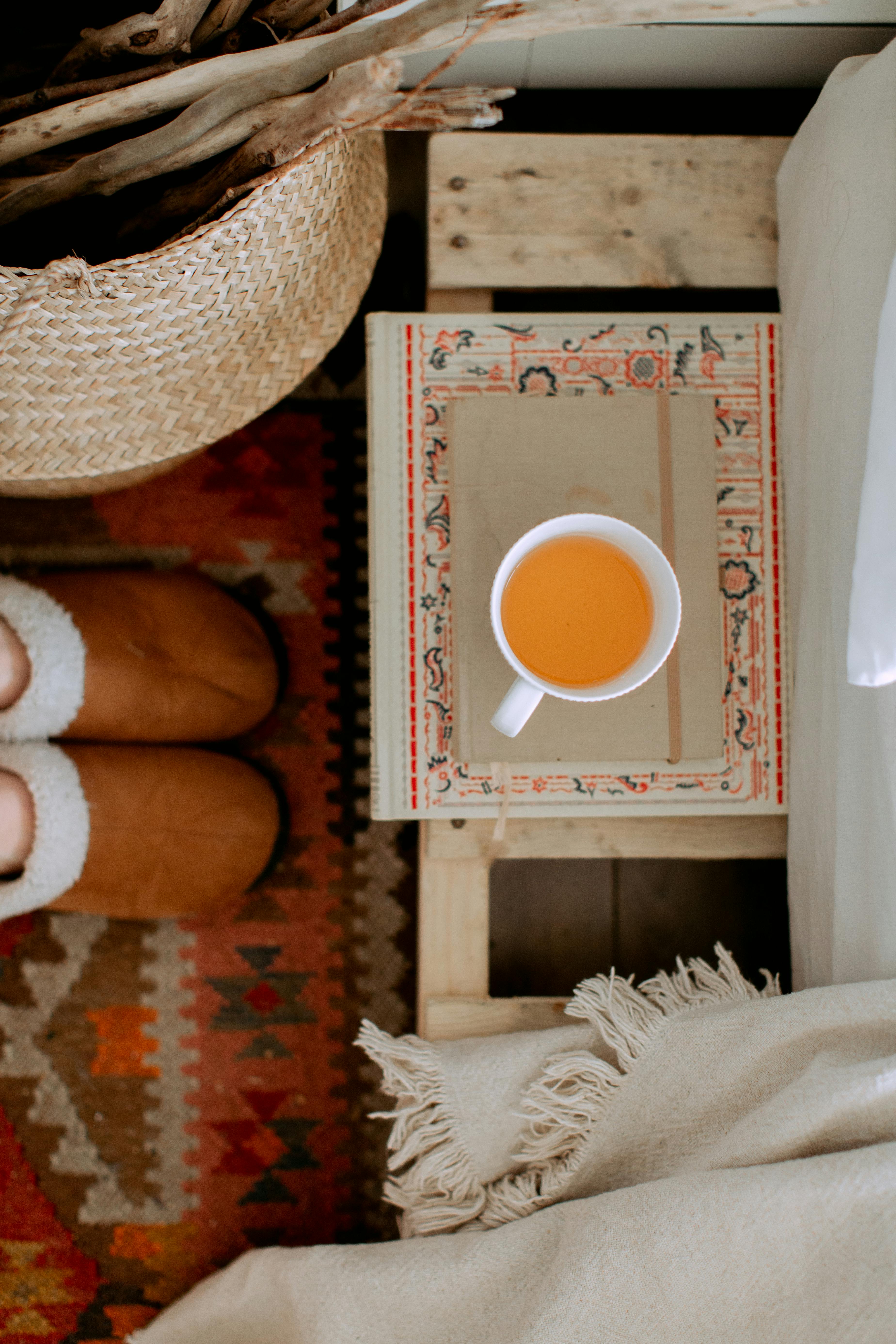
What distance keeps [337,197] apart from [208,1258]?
3.46 ft

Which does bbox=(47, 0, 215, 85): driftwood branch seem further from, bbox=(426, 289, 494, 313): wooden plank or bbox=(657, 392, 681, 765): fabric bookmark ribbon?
bbox=(657, 392, 681, 765): fabric bookmark ribbon

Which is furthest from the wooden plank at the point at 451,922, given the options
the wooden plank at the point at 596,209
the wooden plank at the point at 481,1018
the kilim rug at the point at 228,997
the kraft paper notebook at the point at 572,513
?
the wooden plank at the point at 596,209

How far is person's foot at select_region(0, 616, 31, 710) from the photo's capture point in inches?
31.3

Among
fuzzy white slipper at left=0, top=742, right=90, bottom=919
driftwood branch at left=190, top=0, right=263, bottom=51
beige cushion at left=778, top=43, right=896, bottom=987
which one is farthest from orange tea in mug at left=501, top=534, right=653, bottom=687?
fuzzy white slipper at left=0, top=742, right=90, bottom=919

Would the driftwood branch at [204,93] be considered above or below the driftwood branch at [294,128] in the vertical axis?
above

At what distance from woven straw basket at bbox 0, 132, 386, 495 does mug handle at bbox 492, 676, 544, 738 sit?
1.08 ft

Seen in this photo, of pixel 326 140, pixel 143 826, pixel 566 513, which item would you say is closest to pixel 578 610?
pixel 566 513

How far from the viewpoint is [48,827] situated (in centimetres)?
79

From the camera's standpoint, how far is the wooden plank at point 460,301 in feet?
2.29

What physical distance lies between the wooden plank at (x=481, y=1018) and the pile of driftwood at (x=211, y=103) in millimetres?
624

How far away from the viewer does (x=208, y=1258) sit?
3.02ft

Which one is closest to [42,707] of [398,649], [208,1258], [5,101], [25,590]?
[25,590]

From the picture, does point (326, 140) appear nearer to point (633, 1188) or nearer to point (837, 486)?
point (837, 486)

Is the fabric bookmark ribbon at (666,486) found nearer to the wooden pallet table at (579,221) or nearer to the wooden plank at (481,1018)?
the wooden pallet table at (579,221)
